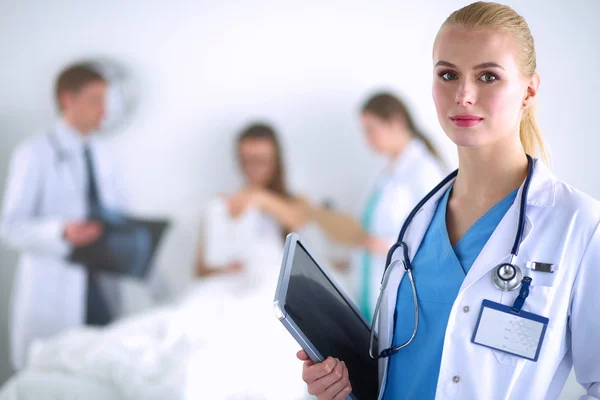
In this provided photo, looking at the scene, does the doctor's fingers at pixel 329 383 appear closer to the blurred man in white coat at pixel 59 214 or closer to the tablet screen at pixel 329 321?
the tablet screen at pixel 329 321

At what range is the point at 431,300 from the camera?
1.11 metres

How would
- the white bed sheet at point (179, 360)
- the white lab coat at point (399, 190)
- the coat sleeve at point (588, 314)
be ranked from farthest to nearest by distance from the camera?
the white lab coat at point (399, 190) → the white bed sheet at point (179, 360) → the coat sleeve at point (588, 314)

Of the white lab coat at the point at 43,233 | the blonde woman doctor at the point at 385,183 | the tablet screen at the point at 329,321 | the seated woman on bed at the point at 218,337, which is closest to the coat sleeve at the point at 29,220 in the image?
the white lab coat at the point at 43,233

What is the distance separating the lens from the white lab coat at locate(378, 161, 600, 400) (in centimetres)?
95

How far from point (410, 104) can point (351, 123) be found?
0.37 m

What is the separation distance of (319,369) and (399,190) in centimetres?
229

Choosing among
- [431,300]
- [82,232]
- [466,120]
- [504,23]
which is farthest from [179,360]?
[504,23]

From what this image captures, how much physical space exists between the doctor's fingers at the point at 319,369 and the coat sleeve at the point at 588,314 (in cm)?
42

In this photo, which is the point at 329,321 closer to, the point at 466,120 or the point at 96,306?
the point at 466,120

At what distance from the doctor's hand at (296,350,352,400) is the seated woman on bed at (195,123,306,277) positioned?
2370mm

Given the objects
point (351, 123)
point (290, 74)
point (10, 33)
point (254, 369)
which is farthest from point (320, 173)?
point (10, 33)

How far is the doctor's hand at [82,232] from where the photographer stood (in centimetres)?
338

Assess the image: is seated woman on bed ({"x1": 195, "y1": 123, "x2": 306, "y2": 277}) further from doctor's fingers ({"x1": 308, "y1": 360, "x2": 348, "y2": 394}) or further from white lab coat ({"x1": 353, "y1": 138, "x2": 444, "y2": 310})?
doctor's fingers ({"x1": 308, "y1": 360, "x2": 348, "y2": 394})

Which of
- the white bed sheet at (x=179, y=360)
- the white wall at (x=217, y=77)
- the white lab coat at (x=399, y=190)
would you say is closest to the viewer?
the white bed sheet at (x=179, y=360)
